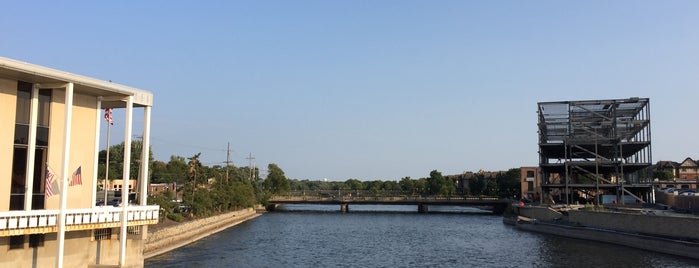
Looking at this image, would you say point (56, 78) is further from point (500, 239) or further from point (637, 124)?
point (637, 124)

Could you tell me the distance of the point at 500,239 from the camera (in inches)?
3012

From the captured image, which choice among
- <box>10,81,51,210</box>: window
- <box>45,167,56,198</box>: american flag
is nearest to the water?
<box>10,81,51,210</box>: window

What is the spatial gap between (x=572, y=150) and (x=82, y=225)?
103843 millimetres

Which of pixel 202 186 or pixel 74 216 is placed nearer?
pixel 74 216

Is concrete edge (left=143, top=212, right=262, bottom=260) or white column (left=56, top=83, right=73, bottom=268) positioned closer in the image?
white column (left=56, top=83, right=73, bottom=268)

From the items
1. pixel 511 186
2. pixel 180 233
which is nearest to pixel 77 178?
pixel 180 233

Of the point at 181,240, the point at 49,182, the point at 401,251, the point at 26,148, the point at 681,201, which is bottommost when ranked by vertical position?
the point at 401,251

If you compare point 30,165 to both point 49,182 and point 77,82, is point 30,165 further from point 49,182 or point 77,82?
point 77,82

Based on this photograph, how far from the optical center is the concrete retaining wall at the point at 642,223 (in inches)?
2103

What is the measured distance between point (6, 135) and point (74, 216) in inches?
237

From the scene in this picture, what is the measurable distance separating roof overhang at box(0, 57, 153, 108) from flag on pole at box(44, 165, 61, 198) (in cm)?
521

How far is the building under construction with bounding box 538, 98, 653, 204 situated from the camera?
336 feet

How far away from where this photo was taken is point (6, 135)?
99.2ft

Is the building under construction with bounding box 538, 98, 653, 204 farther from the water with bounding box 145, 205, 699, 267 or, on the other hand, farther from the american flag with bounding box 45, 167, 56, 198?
the american flag with bounding box 45, 167, 56, 198
